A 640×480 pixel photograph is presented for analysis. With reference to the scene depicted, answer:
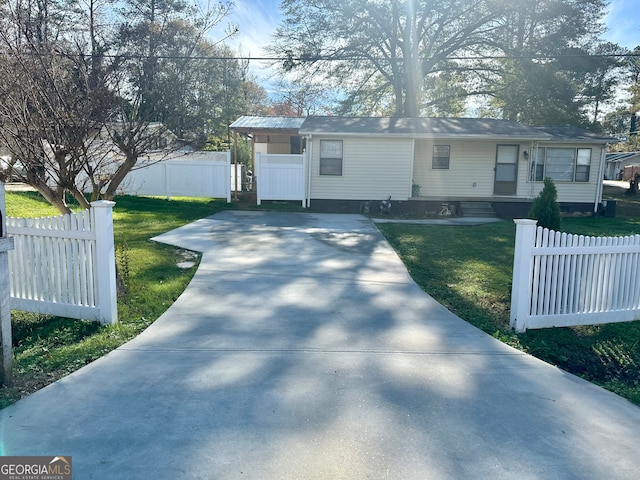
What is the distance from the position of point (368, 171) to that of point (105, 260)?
12.3 meters

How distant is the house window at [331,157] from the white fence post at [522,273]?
11561 mm

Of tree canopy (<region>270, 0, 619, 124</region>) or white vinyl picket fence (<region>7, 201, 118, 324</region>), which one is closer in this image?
white vinyl picket fence (<region>7, 201, 118, 324</region>)

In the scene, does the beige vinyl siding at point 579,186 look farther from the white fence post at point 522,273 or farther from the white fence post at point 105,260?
the white fence post at point 105,260

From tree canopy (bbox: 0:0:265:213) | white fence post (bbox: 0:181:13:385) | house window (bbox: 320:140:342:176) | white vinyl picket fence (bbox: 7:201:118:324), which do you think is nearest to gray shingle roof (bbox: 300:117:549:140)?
house window (bbox: 320:140:342:176)

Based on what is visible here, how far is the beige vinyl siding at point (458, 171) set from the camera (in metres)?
16.5

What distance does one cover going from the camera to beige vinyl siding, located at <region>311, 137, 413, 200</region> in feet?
51.8

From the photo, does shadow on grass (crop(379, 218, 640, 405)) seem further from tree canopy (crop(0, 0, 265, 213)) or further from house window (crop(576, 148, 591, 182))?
house window (crop(576, 148, 591, 182))

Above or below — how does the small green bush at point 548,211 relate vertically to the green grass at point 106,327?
above

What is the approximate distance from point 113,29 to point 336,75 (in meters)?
18.4

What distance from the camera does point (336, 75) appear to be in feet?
79.3

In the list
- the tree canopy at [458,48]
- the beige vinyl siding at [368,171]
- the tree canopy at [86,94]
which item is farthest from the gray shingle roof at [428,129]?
the tree canopy at [86,94]

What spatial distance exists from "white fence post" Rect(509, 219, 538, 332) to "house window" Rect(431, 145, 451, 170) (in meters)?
12.3

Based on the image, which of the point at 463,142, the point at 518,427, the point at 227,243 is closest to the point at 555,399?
the point at 518,427

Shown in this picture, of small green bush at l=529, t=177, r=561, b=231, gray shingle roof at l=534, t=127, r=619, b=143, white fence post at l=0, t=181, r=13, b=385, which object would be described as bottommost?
white fence post at l=0, t=181, r=13, b=385
